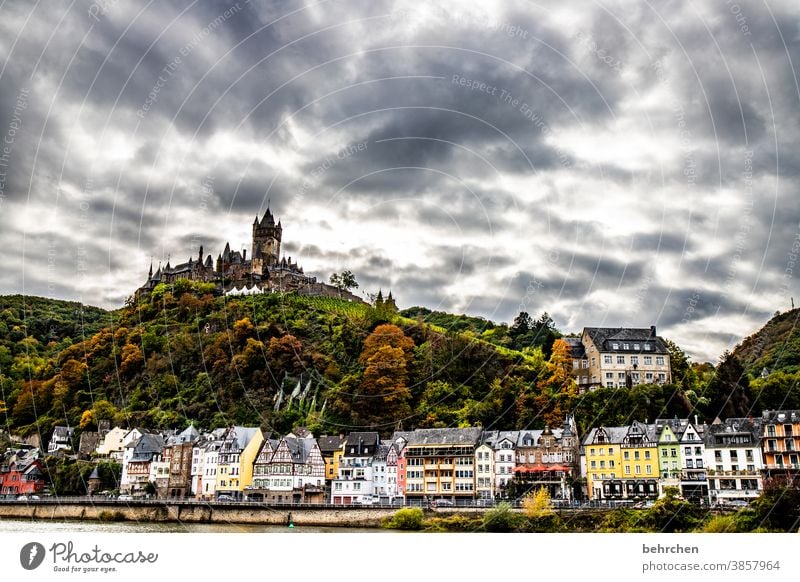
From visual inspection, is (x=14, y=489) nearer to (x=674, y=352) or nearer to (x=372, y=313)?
(x=372, y=313)

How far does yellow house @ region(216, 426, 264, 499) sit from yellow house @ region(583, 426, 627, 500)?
21624 mm

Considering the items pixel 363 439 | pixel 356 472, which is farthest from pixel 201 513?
pixel 363 439

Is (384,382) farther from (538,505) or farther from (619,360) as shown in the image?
(538,505)

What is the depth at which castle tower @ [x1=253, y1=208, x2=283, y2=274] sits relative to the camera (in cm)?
8650

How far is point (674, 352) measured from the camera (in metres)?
56.0

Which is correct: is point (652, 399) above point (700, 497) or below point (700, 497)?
above

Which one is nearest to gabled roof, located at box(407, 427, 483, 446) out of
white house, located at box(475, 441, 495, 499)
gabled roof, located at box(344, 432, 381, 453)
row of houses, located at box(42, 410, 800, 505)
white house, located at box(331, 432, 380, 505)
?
row of houses, located at box(42, 410, 800, 505)

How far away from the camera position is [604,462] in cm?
4356

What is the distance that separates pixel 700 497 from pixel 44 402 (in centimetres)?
5286

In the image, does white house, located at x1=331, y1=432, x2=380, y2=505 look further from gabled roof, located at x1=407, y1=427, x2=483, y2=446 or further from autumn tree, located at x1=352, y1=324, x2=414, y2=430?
autumn tree, located at x1=352, y1=324, x2=414, y2=430

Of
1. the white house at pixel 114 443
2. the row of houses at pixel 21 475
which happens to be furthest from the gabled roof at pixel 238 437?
the row of houses at pixel 21 475

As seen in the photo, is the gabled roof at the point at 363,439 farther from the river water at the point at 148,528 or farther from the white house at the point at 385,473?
the river water at the point at 148,528

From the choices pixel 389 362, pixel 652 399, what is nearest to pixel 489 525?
pixel 652 399
